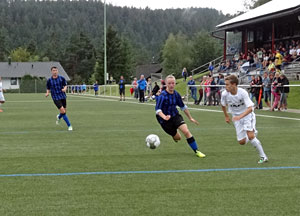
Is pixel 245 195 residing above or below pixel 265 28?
below

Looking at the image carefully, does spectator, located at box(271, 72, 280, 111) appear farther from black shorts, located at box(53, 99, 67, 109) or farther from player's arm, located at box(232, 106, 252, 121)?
player's arm, located at box(232, 106, 252, 121)

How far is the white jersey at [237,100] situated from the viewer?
8.03 metres

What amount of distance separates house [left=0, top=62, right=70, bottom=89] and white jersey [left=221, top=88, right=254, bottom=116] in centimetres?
9658

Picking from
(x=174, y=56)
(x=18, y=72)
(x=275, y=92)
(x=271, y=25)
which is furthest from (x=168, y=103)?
(x=174, y=56)

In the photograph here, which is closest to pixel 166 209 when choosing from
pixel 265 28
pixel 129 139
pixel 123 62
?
pixel 129 139

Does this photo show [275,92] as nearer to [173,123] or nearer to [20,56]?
[173,123]

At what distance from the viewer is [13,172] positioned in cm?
706

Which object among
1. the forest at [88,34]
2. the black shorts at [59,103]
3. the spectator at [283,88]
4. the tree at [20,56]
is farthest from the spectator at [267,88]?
the tree at [20,56]

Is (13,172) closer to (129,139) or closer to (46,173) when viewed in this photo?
(46,173)

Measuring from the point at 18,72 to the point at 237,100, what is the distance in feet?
328

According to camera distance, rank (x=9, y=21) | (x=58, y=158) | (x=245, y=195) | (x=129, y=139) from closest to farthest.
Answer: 1. (x=245, y=195)
2. (x=58, y=158)
3. (x=129, y=139)
4. (x=9, y=21)

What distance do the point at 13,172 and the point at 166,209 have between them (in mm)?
3057

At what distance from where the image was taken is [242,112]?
26.9ft

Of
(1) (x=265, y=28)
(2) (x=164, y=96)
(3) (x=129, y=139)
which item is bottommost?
(3) (x=129, y=139)
